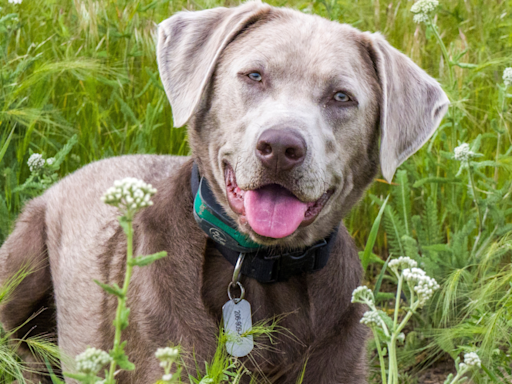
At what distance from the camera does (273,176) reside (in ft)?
8.22

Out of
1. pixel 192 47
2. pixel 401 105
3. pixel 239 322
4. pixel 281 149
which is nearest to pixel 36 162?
pixel 192 47

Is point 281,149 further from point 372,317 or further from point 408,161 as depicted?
point 408,161

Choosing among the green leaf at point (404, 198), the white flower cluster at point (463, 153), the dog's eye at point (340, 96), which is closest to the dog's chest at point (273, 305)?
the dog's eye at point (340, 96)

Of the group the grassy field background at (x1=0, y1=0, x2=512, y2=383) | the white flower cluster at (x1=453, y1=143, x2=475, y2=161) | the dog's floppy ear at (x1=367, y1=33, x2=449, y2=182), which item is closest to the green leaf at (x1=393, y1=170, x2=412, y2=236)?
the grassy field background at (x1=0, y1=0, x2=512, y2=383)

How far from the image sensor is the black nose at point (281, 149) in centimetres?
241

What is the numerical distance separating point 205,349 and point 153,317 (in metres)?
0.23

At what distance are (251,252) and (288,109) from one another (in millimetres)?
574

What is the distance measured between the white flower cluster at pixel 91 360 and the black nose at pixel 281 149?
108 centimetres

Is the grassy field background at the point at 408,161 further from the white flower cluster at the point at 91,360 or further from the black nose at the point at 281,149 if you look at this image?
the white flower cluster at the point at 91,360

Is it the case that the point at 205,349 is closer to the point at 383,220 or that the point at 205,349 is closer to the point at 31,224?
the point at 31,224

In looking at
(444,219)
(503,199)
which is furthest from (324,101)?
(444,219)

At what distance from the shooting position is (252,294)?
9.02 ft

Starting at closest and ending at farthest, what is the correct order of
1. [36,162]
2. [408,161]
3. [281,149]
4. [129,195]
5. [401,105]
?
[129,195] → [281,149] → [401,105] → [36,162] → [408,161]

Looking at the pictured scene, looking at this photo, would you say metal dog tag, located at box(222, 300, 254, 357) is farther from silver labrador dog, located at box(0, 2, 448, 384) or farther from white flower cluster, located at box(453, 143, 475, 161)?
white flower cluster, located at box(453, 143, 475, 161)
